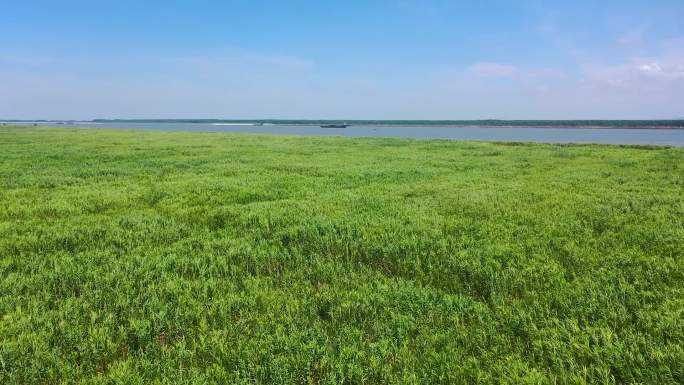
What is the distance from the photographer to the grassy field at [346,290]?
474 centimetres

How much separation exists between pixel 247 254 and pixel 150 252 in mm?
2068

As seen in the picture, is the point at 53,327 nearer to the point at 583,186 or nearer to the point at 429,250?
the point at 429,250

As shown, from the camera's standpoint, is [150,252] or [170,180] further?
[170,180]

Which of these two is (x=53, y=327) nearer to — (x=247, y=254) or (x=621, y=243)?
(x=247, y=254)

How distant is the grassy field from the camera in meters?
4.74

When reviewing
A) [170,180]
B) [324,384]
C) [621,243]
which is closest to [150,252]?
[324,384]

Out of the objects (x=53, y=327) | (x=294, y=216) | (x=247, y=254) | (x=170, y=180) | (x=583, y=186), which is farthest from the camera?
(x=170, y=180)

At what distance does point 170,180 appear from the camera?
19344 millimetres

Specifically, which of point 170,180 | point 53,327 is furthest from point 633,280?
point 170,180

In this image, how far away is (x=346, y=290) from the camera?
6.87m

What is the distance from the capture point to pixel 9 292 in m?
6.70

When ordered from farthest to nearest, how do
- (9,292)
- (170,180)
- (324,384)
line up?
(170,180), (9,292), (324,384)

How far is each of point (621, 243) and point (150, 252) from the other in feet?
32.3

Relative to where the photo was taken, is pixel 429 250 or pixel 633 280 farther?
pixel 429 250
